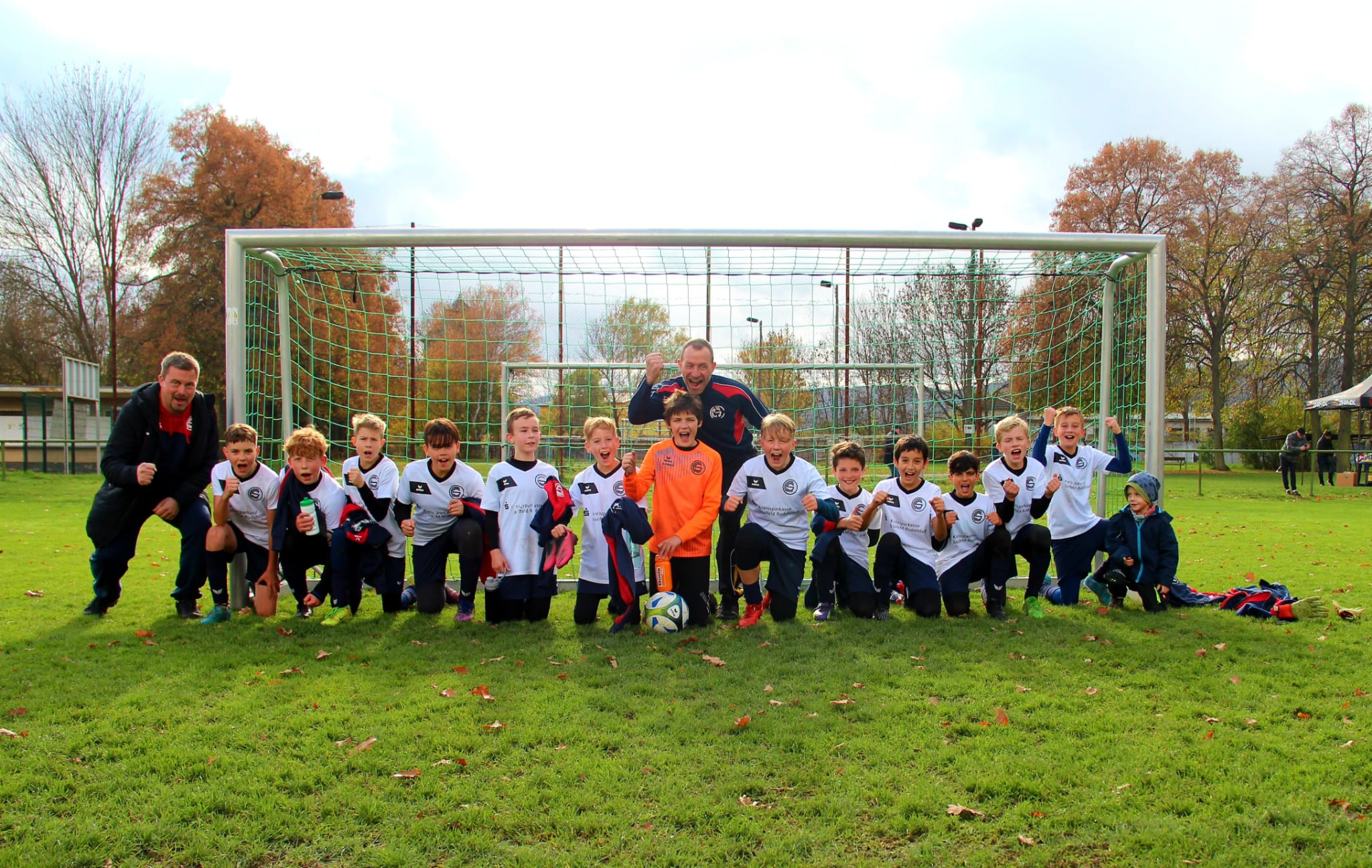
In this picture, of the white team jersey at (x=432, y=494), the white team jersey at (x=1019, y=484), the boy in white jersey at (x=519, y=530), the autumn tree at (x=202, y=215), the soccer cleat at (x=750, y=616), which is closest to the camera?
the soccer cleat at (x=750, y=616)

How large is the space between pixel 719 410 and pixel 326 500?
270 cm

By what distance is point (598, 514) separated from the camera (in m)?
5.30

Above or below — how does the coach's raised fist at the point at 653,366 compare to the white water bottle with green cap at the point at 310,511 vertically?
above

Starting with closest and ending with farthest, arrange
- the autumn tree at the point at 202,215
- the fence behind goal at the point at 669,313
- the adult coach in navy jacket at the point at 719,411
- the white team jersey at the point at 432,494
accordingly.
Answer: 1. the adult coach in navy jacket at the point at 719,411
2. the white team jersey at the point at 432,494
3. the fence behind goal at the point at 669,313
4. the autumn tree at the point at 202,215

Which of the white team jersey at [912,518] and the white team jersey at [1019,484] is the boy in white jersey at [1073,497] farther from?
the white team jersey at [912,518]

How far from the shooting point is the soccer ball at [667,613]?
4754 millimetres

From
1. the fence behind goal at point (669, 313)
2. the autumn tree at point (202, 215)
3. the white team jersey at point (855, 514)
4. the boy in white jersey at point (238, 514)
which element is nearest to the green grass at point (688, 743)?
the boy in white jersey at point (238, 514)

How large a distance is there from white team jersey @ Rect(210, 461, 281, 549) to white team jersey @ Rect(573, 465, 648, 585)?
1651mm

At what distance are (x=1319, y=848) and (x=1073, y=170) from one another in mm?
29609

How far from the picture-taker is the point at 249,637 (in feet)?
15.3

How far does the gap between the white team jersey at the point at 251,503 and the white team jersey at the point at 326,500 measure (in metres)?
0.05

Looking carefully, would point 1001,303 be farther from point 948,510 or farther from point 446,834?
point 446,834

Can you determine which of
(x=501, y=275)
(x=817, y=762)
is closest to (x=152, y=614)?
(x=501, y=275)

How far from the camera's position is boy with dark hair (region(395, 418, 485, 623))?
→ 5.36 metres
